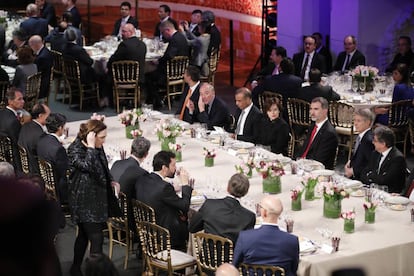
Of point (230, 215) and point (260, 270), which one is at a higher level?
point (230, 215)

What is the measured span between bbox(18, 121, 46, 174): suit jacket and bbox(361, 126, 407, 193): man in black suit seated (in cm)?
289

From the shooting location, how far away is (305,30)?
12.7 metres

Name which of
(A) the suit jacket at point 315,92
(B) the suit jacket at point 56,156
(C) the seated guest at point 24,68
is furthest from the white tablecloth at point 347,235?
(C) the seated guest at point 24,68

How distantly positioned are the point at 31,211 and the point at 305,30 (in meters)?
12.6

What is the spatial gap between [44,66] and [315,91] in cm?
A: 391

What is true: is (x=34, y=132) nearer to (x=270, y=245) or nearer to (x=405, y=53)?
(x=270, y=245)

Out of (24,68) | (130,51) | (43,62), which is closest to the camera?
(24,68)

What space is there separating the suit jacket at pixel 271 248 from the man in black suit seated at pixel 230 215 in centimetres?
39

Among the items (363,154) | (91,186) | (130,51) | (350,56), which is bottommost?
(363,154)

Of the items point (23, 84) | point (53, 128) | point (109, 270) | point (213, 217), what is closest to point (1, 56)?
point (23, 84)

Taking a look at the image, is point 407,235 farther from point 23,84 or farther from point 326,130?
point 23,84

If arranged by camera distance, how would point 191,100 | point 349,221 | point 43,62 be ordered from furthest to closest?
1. point 43,62
2. point 191,100
3. point 349,221

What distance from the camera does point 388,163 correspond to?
20.7ft

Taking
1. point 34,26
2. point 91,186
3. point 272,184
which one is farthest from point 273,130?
point 34,26
